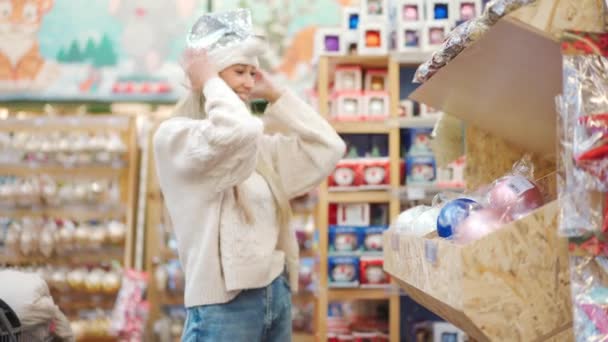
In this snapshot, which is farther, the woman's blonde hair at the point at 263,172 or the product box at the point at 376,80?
the product box at the point at 376,80

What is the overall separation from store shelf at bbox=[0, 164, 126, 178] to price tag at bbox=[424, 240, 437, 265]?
14.0ft

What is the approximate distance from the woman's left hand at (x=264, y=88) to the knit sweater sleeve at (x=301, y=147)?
0.9 inches

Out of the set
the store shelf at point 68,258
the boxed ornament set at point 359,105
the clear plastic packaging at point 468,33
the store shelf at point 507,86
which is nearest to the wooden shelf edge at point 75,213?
the store shelf at point 68,258

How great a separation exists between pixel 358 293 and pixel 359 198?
0.53 metres

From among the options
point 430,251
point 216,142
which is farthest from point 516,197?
point 216,142

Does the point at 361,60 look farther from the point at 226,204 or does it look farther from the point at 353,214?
the point at 226,204

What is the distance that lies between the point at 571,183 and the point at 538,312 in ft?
0.69

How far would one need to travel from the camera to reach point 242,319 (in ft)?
5.49

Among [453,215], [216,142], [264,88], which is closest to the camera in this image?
[453,215]

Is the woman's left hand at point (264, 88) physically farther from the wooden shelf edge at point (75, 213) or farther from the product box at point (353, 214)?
the wooden shelf edge at point (75, 213)

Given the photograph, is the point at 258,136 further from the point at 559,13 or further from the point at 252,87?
the point at 559,13

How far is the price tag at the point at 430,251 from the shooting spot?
1.12m

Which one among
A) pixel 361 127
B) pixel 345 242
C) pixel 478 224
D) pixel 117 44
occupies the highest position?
pixel 117 44

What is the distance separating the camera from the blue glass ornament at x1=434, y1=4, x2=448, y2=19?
3908 mm
